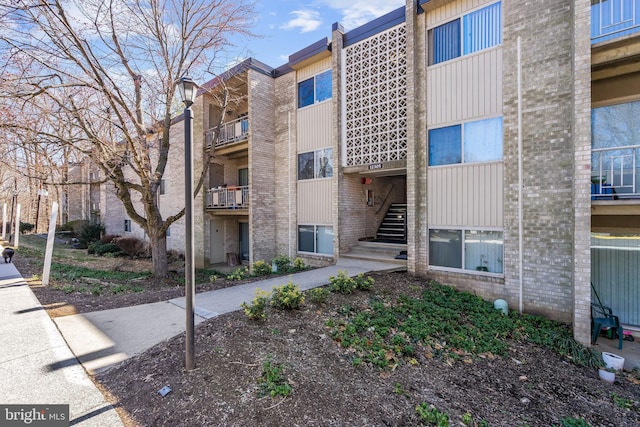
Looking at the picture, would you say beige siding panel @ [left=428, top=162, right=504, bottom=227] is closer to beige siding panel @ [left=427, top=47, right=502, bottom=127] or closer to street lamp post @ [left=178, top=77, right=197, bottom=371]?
beige siding panel @ [left=427, top=47, right=502, bottom=127]

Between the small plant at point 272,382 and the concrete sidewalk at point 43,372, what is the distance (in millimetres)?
1365

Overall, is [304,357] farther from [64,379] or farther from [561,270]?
[561,270]

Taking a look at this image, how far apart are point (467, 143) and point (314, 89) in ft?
20.0

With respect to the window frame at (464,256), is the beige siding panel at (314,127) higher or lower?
higher

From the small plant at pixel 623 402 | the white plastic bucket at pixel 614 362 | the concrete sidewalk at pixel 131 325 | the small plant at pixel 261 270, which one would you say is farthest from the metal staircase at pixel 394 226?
the small plant at pixel 623 402

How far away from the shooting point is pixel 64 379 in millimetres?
3479

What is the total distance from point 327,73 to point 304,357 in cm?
985

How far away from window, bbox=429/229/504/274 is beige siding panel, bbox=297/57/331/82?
7.07 m

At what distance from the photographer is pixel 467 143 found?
7.79 metres

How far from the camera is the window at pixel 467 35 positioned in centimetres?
739

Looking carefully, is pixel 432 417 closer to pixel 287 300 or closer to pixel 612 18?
pixel 287 300

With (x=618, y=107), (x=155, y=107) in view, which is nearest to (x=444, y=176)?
(x=618, y=107)

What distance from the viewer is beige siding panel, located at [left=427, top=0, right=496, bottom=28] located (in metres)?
7.65

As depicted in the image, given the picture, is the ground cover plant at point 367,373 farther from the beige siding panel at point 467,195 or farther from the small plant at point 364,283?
the beige siding panel at point 467,195
